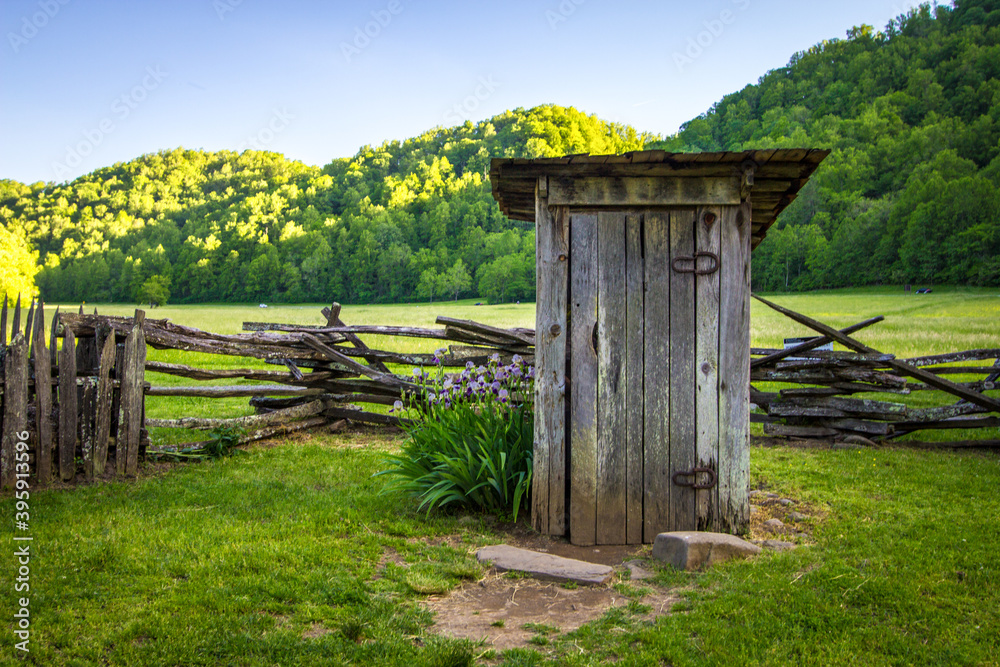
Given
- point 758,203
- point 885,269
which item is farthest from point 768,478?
point 885,269

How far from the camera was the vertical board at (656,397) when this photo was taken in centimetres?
460

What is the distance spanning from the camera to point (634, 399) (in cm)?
461

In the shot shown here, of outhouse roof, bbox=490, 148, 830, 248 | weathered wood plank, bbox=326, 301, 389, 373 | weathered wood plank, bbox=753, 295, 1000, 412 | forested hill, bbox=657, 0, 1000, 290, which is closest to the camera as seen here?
outhouse roof, bbox=490, 148, 830, 248

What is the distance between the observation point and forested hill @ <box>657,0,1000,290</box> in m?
40.8

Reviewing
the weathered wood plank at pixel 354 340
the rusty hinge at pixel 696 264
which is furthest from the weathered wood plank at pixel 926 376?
the weathered wood plank at pixel 354 340

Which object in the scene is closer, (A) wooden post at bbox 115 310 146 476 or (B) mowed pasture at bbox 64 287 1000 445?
(A) wooden post at bbox 115 310 146 476

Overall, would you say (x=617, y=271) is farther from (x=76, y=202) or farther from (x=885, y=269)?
(x=76, y=202)

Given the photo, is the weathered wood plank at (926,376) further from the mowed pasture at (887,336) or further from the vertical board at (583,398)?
the vertical board at (583,398)

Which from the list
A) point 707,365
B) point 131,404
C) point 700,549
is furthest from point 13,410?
point 707,365

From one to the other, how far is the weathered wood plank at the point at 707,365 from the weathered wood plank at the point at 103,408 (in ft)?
17.7

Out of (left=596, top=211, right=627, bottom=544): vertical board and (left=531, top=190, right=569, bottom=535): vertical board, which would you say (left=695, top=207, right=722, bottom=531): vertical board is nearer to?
(left=596, top=211, right=627, bottom=544): vertical board

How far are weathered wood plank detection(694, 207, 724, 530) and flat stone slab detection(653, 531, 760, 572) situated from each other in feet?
1.54

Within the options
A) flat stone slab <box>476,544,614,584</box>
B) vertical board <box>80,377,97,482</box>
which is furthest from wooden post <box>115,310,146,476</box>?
flat stone slab <box>476,544,614,584</box>

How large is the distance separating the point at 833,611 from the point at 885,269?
4768 cm
